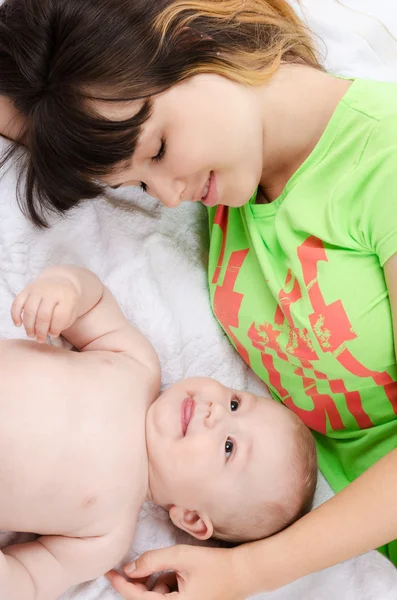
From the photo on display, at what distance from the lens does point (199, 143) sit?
94cm

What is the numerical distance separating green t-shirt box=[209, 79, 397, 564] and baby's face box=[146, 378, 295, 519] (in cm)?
14

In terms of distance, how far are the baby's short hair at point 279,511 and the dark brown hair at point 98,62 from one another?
55 cm

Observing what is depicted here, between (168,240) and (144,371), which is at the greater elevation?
(168,240)

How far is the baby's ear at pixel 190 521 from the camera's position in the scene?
42.6 inches

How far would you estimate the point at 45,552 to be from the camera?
0.99 m

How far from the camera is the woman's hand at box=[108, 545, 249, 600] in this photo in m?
1.03

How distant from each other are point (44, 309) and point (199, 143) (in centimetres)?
33

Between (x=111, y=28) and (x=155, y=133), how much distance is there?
0.14 m

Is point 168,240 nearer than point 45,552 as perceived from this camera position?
No

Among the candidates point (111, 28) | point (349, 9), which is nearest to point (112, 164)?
point (111, 28)

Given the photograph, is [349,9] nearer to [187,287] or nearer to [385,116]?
[385,116]

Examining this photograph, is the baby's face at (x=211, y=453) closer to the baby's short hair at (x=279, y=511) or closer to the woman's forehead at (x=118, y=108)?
the baby's short hair at (x=279, y=511)

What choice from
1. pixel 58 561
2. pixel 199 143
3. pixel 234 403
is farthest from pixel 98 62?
pixel 58 561

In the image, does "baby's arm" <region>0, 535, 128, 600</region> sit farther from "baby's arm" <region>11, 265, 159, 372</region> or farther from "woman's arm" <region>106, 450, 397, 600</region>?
"baby's arm" <region>11, 265, 159, 372</region>
